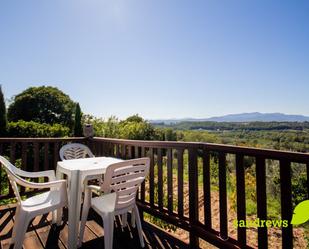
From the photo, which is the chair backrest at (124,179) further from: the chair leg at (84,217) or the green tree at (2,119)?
the green tree at (2,119)

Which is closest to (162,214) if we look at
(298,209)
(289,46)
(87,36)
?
(298,209)

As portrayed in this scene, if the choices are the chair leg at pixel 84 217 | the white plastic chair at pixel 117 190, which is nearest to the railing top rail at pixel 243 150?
the white plastic chair at pixel 117 190

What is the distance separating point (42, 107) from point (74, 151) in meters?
18.8

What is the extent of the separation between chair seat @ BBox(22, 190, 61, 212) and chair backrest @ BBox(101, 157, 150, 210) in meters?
0.61

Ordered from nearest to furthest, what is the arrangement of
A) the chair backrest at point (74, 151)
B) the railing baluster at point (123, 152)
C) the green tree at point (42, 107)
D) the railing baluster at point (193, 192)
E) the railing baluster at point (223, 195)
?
the railing baluster at point (223, 195) < the railing baluster at point (193, 192) < the railing baluster at point (123, 152) < the chair backrest at point (74, 151) < the green tree at point (42, 107)

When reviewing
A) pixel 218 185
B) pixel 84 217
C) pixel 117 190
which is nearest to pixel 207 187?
pixel 218 185

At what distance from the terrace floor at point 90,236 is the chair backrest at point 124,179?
0.56 m

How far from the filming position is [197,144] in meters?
2.21

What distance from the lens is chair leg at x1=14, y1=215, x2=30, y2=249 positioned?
1.87 metres

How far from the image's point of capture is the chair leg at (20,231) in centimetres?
187

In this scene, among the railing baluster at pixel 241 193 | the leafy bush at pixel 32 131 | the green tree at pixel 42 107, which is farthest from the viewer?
the green tree at pixel 42 107

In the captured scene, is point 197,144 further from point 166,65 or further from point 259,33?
point 166,65

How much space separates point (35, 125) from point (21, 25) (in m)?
6.47

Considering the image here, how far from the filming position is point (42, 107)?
2006cm
